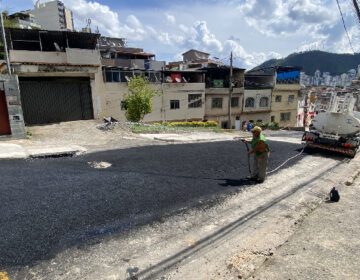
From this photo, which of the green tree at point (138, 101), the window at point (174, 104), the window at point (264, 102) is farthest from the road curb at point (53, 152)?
the window at point (264, 102)

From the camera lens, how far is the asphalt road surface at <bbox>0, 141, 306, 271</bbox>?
374 centimetres

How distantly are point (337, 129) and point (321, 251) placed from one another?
9849 mm

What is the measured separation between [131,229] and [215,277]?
1.74 metres

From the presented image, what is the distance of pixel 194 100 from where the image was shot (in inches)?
1184

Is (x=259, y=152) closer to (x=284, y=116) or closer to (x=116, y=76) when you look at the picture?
(x=116, y=76)

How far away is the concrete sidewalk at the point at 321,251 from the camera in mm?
3398

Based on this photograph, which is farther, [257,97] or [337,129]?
[257,97]

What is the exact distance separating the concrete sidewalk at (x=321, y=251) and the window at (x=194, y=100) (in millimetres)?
25254

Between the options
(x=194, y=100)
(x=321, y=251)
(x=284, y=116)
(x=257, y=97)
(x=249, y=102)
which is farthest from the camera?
(x=284, y=116)

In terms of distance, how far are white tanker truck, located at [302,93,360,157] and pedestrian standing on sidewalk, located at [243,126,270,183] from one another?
6997 mm

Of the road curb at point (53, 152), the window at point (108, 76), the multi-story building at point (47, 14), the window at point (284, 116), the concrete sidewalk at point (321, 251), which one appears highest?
the multi-story building at point (47, 14)

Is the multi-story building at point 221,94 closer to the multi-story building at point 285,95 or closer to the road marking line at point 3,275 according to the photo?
the multi-story building at point 285,95

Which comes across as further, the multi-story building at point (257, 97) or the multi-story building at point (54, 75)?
the multi-story building at point (257, 97)

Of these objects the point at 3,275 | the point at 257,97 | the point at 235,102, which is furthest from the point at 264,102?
the point at 3,275
